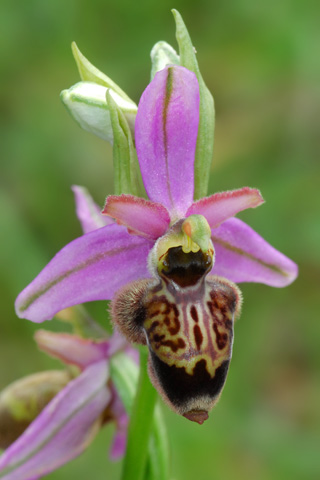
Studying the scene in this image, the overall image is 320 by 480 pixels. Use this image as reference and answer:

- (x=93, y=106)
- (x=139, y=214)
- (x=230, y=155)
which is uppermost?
(x=230, y=155)

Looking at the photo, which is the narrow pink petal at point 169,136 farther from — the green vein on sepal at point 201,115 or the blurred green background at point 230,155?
the blurred green background at point 230,155

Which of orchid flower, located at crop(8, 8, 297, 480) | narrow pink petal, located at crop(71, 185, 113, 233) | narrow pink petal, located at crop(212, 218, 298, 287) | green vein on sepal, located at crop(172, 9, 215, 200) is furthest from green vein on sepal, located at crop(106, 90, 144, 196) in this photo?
narrow pink petal, located at crop(71, 185, 113, 233)

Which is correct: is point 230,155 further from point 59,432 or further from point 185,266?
point 185,266

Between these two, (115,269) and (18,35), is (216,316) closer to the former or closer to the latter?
(115,269)

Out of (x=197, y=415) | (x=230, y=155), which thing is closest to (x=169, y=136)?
(x=197, y=415)

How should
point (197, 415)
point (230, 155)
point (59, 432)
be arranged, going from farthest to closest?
point (230, 155) → point (59, 432) → point (197, 415)

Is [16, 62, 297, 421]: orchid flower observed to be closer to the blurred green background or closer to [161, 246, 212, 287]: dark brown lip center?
[161, 246, 212, 287]: dark brown lip center
